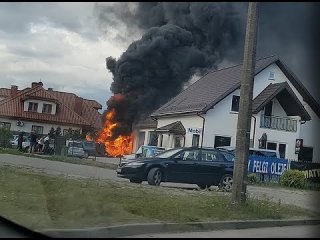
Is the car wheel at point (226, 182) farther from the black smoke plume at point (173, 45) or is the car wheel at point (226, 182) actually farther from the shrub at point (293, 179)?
the black smoke plume at point (173, 45)

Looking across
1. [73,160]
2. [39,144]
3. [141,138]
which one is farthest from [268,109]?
[39,144]

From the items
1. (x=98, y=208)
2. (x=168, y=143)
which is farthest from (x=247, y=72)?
(x=98, y=208)

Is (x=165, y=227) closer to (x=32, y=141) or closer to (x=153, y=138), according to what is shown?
(x=153, y=138)

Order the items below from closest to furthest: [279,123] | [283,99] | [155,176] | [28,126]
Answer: [283,99]
[279,123]
[28,126]
[155,176]

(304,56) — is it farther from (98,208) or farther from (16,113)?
(16,113)

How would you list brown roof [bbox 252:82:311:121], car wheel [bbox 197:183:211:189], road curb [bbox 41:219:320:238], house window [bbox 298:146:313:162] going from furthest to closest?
car wheel [bbox 197:183:211:189]
brown roof [bbox 252:82:311:121]
house window [bbox 298:146:313:162]
road curb [bbox 41:219:320:238]

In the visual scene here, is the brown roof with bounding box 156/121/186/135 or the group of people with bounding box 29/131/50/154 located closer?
the brown roof with bounding box 156/121/186/135

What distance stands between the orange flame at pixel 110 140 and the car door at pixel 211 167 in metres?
1.89

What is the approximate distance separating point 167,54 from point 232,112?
1.76m

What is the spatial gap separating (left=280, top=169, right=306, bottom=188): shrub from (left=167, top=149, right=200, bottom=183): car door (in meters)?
1.97

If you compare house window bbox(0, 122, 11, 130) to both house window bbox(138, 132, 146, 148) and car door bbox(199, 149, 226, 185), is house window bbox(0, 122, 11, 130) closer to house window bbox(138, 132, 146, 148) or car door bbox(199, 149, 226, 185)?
house window bbox(138, 132, 146, 148)

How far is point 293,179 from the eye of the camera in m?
12.2

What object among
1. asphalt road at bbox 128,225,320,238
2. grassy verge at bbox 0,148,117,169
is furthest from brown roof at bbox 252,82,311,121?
grassy verge at bbox 0,148,117,169

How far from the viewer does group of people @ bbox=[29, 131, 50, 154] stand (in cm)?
1173
